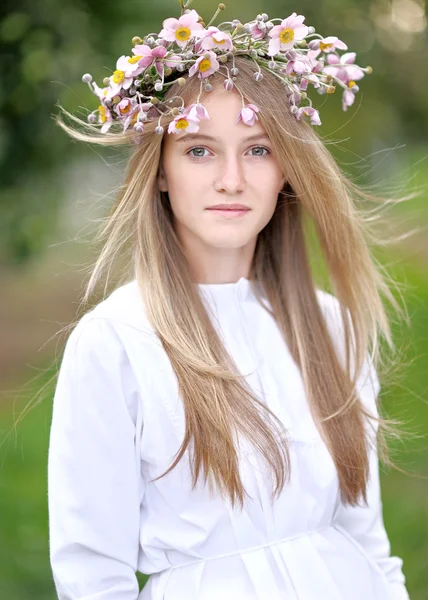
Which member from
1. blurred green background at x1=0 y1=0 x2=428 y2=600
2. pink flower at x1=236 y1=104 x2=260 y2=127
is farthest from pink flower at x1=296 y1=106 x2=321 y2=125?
blurred green background at x1=0 y1=0 x2=428 y2=600

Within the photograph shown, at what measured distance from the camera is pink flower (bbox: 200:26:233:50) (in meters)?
1.99

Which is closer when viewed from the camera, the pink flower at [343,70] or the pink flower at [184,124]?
the pink flower at [184,124]

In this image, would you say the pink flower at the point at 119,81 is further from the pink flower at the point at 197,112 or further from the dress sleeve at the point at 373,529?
the dress sleeve at the point at 373,529

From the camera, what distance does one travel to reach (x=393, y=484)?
5.43 metres

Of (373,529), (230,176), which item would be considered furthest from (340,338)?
(230,176)

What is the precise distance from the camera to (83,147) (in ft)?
14.6

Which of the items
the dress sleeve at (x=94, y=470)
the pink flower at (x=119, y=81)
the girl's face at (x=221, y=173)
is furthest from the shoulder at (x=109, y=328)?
the pink flower at (x=119, y=81)

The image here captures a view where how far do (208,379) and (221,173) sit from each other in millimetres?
455

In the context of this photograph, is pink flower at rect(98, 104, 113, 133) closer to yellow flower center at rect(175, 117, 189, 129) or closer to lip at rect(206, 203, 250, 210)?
yellow flower center at rect(175, 117, 189, 129)

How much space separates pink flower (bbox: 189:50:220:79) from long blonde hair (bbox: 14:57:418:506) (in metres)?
0.04

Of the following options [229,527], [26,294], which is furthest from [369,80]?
[26,294]

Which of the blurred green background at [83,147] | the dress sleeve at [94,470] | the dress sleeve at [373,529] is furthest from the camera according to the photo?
the blurred green background at [83,147]

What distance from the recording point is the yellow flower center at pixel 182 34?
79.3 inches

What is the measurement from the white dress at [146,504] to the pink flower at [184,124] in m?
0.39
